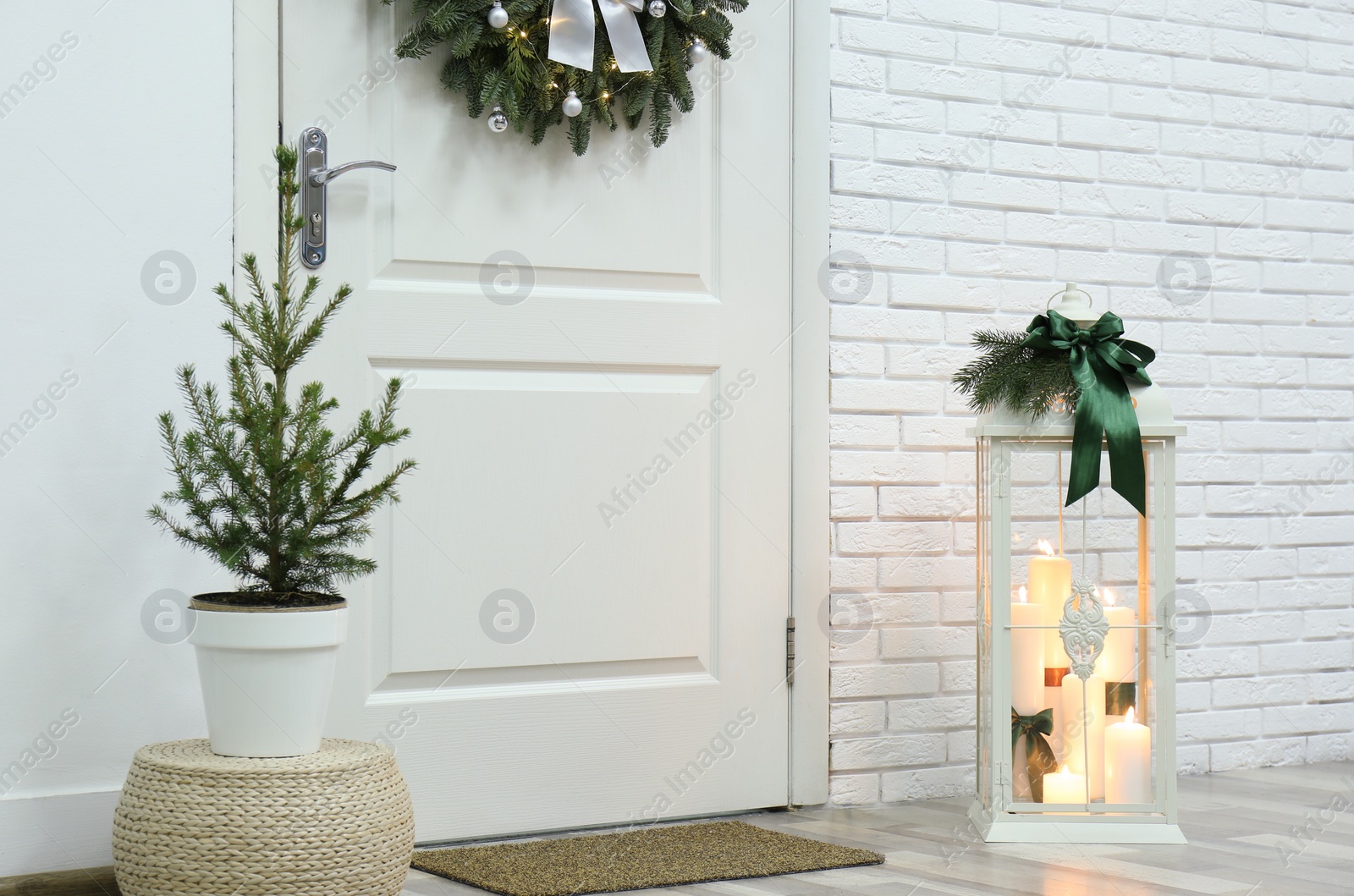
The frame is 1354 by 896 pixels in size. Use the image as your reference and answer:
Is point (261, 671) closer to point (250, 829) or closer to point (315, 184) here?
point (250, 829)

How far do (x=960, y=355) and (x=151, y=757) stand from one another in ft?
4.98

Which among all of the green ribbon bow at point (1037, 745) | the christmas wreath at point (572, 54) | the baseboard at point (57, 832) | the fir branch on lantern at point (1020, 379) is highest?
the christmas wreath at point (572, 54)

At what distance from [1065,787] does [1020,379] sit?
0.64 metres

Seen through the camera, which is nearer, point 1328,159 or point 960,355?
point 960,355

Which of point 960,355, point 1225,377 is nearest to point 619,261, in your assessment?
point 960,355

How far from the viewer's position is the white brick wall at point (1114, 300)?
→ 89.5 inches

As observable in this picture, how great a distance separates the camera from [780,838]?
6.50 ft

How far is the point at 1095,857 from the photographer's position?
1.87 metres

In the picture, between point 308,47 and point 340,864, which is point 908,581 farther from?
point 308,47

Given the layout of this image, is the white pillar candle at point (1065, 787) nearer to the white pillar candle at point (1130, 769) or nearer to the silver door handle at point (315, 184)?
the white pillar candle at point (1130, 769)

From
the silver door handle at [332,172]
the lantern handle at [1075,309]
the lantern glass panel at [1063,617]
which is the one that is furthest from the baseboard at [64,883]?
the lantern handle at [1075,309]

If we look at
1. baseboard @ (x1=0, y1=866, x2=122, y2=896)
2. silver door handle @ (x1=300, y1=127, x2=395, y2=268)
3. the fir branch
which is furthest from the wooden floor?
silver door handle @ (x1=300, y1=127, x2=395, y2=268)

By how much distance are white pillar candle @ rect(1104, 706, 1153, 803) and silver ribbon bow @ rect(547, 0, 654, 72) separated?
4.20ft

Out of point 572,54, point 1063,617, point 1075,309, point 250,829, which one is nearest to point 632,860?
point 250,829
